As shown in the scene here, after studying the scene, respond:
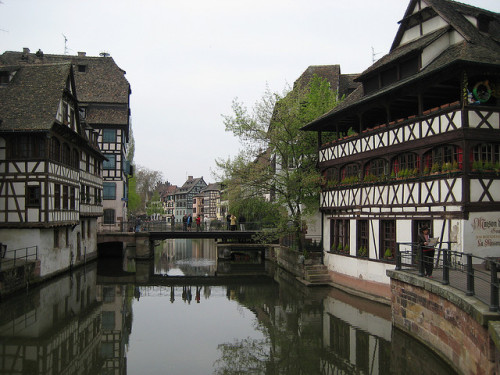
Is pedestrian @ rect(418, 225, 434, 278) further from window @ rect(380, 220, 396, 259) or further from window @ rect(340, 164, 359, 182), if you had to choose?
window @ rect(340, 164, 359, 182)

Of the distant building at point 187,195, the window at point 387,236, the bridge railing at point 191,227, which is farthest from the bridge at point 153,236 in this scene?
the distant building at point 187,195

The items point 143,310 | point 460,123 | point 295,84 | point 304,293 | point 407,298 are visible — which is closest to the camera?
point 407,298

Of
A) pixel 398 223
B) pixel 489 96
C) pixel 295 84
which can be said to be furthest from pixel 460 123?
pixel 295 84

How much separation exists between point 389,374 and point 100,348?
8637 millimetres

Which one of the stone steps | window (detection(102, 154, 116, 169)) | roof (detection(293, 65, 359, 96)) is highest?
roof (detection(293, 65, 359, 96))

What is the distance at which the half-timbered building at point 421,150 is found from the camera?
15.8 meters

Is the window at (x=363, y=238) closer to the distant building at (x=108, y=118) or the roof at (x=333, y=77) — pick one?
the roof at (x=333, y=77)

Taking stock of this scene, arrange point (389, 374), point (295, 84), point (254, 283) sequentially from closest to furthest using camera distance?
1. point (389, 374)
2. point (254, 283)
3. point (295, 84)

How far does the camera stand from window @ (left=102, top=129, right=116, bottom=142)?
44.9 m

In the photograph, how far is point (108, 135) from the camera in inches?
1770

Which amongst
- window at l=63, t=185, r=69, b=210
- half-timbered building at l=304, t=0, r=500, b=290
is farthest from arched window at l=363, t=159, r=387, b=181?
window at l=63, t=185, r=69, b=210

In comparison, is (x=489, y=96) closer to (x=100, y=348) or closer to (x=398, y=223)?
(x=398, y=223)

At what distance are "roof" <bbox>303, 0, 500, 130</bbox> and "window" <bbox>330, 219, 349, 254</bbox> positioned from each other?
5444 millimetres

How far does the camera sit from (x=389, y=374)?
40.0ft
